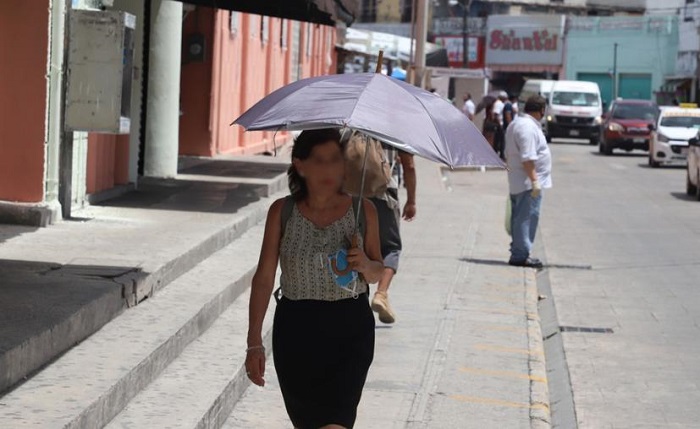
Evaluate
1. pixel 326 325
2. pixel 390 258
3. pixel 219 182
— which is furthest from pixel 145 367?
pixel 219 182

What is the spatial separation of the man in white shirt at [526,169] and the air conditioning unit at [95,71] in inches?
155

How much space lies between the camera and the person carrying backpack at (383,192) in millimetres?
6855

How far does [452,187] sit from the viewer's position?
25.4m

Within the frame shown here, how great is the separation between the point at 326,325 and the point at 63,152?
6.51 metres

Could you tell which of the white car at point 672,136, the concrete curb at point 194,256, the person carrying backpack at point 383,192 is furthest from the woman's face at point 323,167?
the white car at point 672,136

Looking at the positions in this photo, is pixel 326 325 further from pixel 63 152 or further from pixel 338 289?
pixel 63 152

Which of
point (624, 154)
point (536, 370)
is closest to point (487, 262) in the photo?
point (536, 370)

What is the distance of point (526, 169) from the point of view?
42.0 ft

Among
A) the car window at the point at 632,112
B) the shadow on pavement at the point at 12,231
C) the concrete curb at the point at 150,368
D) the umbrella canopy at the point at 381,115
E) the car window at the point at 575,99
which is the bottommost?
the concrete curb at the point at 150,368

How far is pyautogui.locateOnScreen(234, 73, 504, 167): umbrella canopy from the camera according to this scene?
15.2 feet

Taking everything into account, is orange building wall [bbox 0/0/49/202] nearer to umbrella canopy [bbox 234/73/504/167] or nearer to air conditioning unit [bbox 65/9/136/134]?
air conditioning unit [bbox 65/9/136/134]

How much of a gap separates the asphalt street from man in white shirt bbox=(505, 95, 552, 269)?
548mm

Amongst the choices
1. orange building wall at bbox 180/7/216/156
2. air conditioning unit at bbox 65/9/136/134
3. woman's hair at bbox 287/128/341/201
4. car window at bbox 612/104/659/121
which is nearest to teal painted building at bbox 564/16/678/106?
car window at bbox 612/104/659/121

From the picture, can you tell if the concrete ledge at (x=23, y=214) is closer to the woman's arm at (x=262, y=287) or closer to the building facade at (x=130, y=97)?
the building facade at (x=130, y=97)
